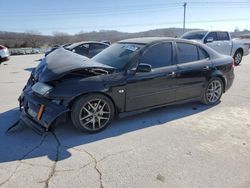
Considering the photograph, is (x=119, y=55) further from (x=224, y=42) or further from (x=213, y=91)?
(x=224, y=42)

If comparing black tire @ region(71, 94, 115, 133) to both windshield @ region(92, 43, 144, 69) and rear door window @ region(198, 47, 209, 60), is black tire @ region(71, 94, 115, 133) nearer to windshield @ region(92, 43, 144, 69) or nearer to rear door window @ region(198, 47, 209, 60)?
windshield @ region(92, 43, 144, 69)

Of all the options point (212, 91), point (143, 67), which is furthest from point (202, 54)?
point (143, 67)

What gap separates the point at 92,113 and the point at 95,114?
0.06m

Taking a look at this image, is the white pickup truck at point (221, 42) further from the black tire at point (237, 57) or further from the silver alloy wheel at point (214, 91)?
the silver alloy wheel at point (214, 91)

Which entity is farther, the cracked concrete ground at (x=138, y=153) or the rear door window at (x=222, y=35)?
the rear door window at (x=222, y=35)

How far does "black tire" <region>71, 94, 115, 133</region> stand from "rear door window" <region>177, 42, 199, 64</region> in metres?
1.83

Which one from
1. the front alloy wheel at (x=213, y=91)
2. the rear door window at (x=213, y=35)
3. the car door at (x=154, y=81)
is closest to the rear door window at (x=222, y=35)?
the rear door window at (x=213, y=35)

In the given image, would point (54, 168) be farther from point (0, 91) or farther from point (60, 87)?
point (0, 91)

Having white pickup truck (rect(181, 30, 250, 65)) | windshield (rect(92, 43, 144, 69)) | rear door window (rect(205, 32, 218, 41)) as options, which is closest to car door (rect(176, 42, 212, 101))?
windshield (rect(92, 43, 144, 69))

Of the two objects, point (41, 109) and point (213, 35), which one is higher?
point (213, 35)

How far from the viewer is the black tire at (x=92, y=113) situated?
3924 mm

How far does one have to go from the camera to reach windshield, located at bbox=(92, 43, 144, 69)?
4504 mm

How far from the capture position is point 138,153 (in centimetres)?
348

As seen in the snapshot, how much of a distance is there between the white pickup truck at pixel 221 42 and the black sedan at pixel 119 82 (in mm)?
6507
